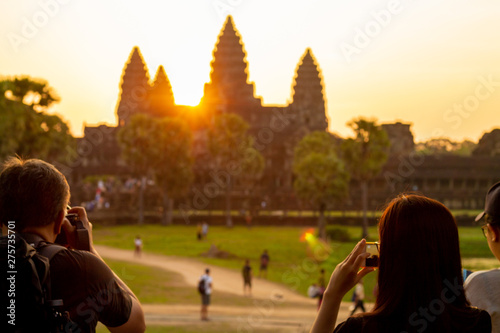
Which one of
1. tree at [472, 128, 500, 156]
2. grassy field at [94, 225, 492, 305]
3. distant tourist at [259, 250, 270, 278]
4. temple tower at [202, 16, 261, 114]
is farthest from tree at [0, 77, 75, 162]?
tree at [472, 128, 500, 156]

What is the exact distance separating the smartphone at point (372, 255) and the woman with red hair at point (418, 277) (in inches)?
2.0

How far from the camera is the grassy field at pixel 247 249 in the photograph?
2361 cm

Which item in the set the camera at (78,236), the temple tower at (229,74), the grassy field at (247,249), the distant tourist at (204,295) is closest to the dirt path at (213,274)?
the grassy field at (247,249)

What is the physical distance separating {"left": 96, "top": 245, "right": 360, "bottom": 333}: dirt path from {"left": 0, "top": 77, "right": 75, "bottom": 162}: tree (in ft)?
32.5

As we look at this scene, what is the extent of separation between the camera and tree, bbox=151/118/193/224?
145 ft

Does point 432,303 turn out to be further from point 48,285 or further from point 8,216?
point 8,216

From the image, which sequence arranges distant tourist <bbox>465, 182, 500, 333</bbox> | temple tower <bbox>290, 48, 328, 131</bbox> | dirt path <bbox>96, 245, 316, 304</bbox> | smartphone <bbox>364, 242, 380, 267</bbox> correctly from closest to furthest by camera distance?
smartphone <bbox>364, 242, 380, 267</bbox>
distant tourist <bbox>465, 182, 500, 333</bbox>
dirt path <bbox>96, 245, 316, 304</bbox>
temple tower <bbox>290, 48, 328, 131</bbox>

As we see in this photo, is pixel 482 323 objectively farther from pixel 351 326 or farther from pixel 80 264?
pixel 80 264

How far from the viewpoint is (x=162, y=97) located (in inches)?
2672

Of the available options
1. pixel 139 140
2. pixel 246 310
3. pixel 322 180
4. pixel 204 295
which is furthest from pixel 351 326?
pixel 139 140

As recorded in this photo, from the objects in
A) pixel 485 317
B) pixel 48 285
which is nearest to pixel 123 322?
pixel 48 285

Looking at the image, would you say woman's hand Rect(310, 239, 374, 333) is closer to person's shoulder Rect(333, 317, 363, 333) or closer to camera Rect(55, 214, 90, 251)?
person's shoulder Rect(333, 317, 363, 333)

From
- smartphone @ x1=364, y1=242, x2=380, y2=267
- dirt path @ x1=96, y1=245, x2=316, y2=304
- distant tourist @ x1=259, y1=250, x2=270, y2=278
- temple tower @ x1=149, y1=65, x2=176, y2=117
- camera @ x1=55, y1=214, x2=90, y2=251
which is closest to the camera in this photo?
smartphone @ x1=364, y1=242, x2=380, y2=267

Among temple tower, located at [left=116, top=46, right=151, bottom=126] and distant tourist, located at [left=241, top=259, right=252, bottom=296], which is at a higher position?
temple tower, located at [left=116, top=46, right=151, bottom=126]
